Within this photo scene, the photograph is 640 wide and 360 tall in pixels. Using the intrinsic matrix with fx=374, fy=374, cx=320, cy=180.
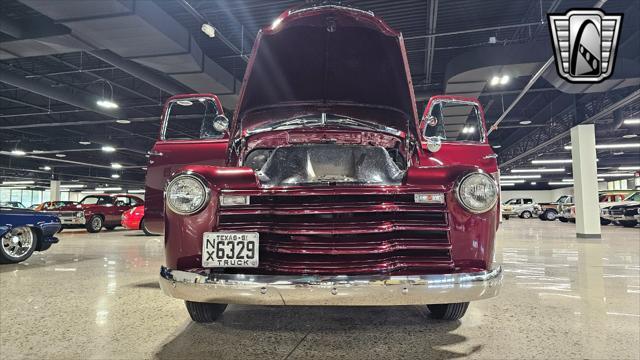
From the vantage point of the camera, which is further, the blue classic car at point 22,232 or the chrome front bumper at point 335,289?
the blue classic car at point 22,232

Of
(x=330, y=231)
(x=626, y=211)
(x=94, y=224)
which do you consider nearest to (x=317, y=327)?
(x=330, y=231)

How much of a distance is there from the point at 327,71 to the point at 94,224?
516 inches

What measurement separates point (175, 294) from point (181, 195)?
449mm

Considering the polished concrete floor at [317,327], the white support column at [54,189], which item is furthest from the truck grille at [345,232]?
the white support column at [54,189]

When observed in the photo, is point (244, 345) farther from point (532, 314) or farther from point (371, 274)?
point (532, 314)

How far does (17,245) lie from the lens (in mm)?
5508

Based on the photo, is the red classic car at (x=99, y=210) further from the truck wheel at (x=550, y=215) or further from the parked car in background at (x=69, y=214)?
the truck wheel at (x=550, y=215)

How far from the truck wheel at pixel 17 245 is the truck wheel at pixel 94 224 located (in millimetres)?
7954

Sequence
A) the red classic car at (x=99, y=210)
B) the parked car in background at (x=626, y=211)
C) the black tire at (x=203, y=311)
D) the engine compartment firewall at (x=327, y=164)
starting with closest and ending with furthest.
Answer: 1. the engine compartment firewall at (x=327, y=164)
2. the black tire at (x=203, y=311)
3. the red classic car at (x=99, y=210)
4. the parked car in background at (x=626, y=211)

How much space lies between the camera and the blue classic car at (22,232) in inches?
209

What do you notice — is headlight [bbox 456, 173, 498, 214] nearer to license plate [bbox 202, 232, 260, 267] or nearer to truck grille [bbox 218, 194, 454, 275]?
truck grille [bbox 218, 194, 454, 275]

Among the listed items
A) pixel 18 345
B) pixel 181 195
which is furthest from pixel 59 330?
pixel 181 195

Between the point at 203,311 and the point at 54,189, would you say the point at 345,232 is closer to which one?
the point at 203,311

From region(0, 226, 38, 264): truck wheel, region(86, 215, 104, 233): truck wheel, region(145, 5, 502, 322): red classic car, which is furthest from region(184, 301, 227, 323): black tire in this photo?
region(86, 215, 104, 233): truck wheel
